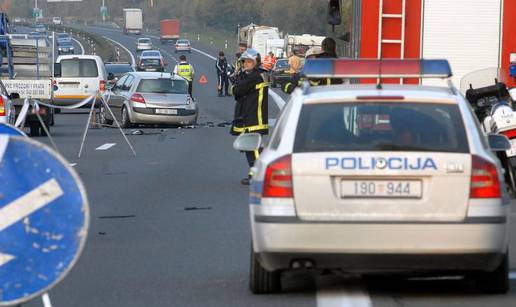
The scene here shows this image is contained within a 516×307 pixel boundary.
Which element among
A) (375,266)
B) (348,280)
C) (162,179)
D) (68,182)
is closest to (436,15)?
(162,179)

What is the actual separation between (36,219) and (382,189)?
2.72 meters

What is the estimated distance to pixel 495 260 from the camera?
8703 millimetres

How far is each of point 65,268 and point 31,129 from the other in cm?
2389

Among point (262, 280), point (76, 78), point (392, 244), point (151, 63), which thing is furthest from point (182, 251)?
point (151, 63)

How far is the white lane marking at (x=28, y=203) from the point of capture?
6.55 meters

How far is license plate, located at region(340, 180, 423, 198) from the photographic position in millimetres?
8680

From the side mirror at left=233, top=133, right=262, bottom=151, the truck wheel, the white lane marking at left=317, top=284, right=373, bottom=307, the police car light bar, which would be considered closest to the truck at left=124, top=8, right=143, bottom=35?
the truck wheel

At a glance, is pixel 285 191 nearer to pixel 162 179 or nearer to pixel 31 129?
pixel 162 179

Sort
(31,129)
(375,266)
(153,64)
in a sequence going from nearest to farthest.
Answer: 1. (375,266)
2. (31,129)
3. (153,64)

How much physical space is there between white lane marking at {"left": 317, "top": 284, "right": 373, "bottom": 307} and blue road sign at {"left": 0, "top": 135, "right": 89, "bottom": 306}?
266 centimetres

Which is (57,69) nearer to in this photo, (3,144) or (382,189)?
(382,189)

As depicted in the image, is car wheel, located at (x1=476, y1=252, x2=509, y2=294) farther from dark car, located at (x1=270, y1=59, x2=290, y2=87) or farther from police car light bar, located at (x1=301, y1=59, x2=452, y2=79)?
dark car, located at (x1=270, y1=59, x2=290, y2=87)

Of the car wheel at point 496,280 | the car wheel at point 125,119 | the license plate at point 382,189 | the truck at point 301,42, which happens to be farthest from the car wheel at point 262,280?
the truck at point 301,42

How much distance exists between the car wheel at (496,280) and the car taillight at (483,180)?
0.53 meters
